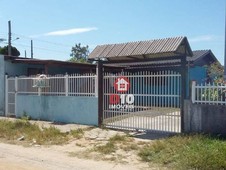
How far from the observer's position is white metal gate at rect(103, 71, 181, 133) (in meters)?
10.3

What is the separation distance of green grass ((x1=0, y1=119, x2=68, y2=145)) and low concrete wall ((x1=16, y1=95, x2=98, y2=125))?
6.18 ft

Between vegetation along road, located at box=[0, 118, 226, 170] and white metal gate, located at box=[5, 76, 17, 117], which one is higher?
white metal gate, located at box=[5, 76, 17, 117]

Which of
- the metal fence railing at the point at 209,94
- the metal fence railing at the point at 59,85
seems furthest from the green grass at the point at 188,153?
the metal fence railing at the point at 59,85

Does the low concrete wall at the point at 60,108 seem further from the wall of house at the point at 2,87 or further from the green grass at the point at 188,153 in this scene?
the green grass at the point at 188,153

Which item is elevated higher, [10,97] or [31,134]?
[10,97]

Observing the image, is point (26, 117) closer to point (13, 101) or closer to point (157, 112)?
point (13, 101)

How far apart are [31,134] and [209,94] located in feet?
19.1

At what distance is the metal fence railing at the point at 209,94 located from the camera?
30.1 ft

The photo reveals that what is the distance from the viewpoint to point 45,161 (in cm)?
743

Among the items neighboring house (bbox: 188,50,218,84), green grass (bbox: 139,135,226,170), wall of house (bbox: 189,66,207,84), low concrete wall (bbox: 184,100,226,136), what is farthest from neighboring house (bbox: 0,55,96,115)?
green grass (bbox: 139,135,226,170)

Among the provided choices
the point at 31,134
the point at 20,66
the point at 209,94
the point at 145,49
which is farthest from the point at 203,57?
the point at 31,134

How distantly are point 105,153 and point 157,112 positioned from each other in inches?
126

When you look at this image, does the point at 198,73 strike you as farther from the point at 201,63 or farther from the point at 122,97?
the point at 122,97

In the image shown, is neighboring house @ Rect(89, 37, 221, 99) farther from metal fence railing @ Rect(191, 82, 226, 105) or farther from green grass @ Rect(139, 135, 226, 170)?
green grass @ Rect(139, 135, 226, 170)
